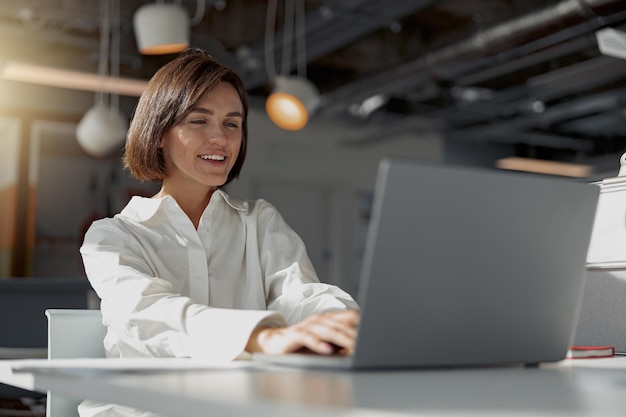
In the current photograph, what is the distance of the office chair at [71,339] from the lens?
1.64m

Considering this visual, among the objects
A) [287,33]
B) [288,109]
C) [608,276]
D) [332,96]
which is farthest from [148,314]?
[332,96]

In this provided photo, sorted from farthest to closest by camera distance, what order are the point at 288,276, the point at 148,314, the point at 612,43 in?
the point at 612,43
the point at 288,276
the point at 148,314

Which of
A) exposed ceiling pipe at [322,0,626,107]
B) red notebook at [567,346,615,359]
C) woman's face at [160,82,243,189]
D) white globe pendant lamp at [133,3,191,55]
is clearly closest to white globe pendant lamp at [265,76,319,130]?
white globe pendant lamp at [133,3,191,55]

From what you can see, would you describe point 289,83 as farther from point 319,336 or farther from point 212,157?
point 319,336

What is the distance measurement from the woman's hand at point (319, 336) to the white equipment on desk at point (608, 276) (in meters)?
0.98

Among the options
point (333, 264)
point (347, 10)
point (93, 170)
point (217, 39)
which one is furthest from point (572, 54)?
point (93, 170)

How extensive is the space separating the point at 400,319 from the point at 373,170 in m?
10.1

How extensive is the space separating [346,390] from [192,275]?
38.1 inches

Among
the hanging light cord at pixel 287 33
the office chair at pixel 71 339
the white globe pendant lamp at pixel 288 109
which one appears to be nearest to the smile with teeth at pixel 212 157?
the office chair at pixel 71 339

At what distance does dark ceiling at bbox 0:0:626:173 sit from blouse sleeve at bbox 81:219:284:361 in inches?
184

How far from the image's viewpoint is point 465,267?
102cm

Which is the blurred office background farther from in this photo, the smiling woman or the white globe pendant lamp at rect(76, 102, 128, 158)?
the smiling woman

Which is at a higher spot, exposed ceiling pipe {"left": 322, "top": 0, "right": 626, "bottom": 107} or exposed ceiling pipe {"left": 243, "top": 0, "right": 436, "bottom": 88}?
exposed ceiling pipe {"left": 243, "top": 0, "right": 436, "bottom": 88}

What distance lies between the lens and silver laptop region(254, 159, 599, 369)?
95cm
